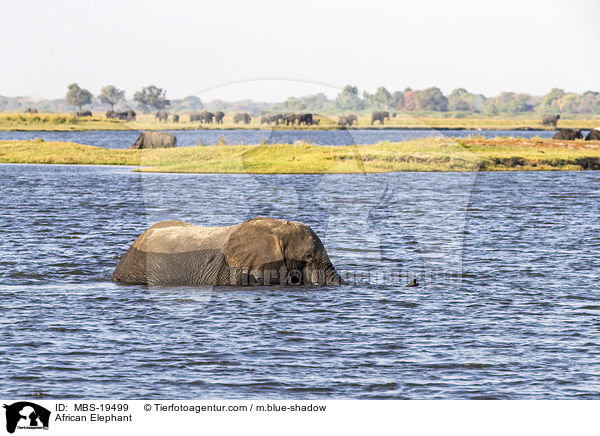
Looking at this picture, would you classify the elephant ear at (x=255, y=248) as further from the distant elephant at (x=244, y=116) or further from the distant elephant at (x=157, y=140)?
the distant elephant at (x=157, y=140)

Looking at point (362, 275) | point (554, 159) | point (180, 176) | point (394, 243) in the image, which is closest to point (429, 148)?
point (554, 159)

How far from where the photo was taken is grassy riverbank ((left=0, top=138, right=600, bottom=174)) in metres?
62.7

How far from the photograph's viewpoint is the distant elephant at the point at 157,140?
72919mm

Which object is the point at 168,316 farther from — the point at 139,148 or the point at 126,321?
the point at 139,148

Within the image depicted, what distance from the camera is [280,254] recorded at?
68.0 ft

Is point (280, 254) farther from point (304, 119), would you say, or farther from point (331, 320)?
point (304, 119)

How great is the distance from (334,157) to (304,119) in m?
40.0

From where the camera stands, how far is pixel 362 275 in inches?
910

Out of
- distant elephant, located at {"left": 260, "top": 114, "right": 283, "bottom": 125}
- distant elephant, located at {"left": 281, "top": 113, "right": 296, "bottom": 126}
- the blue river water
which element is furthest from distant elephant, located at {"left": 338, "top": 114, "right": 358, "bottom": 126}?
the blue river water

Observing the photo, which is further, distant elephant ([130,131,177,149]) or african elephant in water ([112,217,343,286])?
distant elephant ([130,131,177,149])

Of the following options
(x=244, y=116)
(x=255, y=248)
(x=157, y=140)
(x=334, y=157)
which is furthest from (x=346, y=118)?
(x=157, y=140)

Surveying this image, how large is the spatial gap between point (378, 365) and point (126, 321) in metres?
5.52
